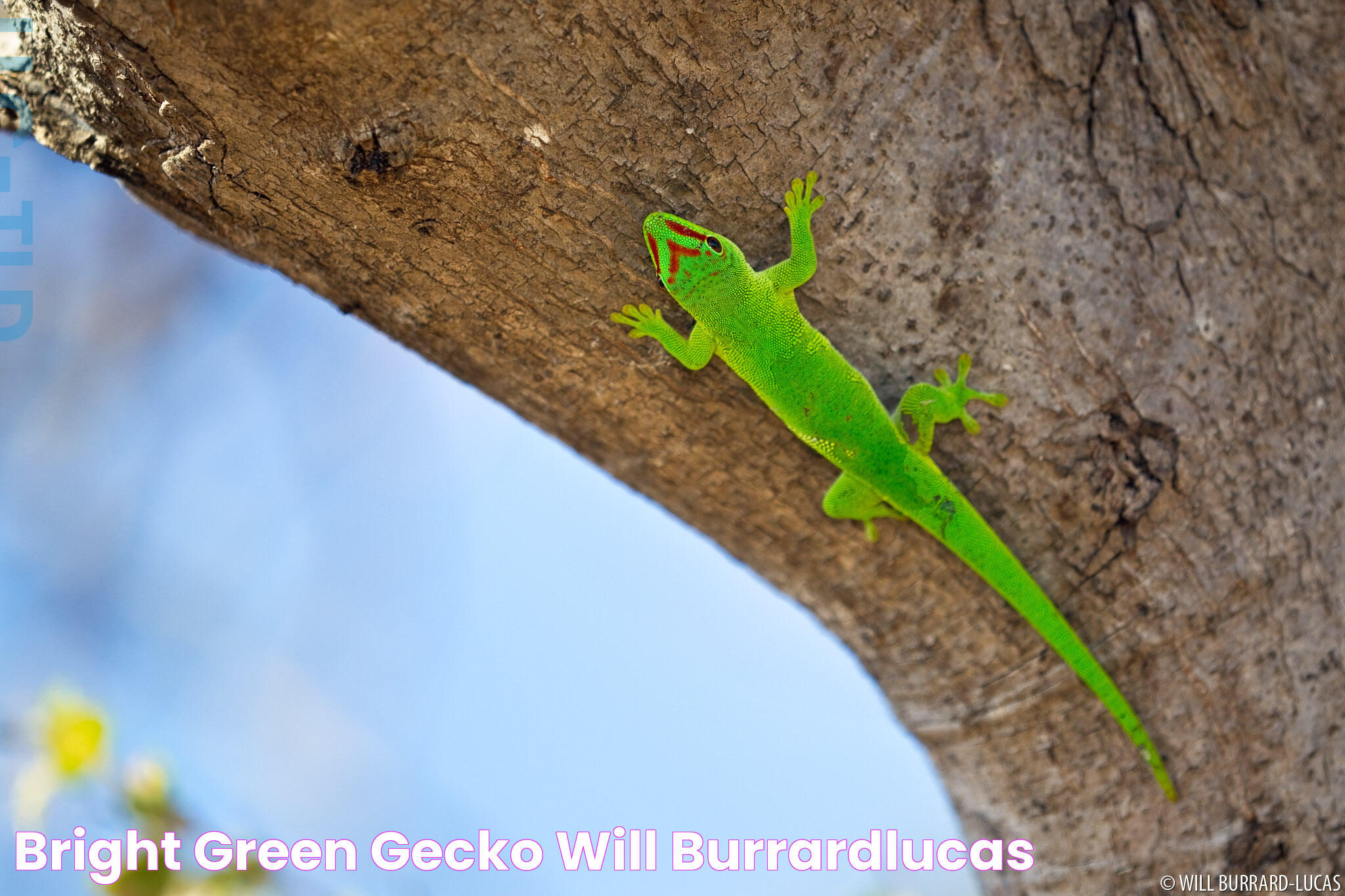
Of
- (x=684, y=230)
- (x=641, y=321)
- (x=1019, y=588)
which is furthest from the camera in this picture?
(x=1019, y=588)

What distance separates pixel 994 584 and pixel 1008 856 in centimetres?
109

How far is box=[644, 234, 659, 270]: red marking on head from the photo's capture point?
2.10 meters

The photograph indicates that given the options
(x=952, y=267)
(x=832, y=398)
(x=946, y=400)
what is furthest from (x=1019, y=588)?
(x=952, y=267)

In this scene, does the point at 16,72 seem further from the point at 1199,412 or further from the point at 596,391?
the point at 1199,412

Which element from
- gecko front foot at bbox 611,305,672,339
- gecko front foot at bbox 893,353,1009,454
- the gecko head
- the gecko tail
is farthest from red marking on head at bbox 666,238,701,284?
the gecko tail

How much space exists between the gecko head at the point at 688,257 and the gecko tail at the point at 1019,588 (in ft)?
3.12

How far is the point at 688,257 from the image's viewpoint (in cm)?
219

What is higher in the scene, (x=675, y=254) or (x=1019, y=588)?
(x=675, y=254)

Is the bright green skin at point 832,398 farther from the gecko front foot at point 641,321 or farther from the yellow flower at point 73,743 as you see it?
the yellow flower at point 73,743

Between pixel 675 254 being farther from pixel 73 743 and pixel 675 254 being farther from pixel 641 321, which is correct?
pixel 73 743

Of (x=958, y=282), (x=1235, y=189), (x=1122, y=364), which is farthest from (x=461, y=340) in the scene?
(x=1235, y=189)

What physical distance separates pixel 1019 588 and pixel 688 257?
4.53 feet

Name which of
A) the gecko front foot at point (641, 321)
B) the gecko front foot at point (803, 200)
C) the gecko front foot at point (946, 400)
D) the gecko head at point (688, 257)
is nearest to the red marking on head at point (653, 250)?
the gecko head at point (688, 257)

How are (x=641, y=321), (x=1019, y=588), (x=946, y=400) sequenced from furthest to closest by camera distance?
(x=1019, y=588)
(x=946, y=400)
(x=641, y=321)
